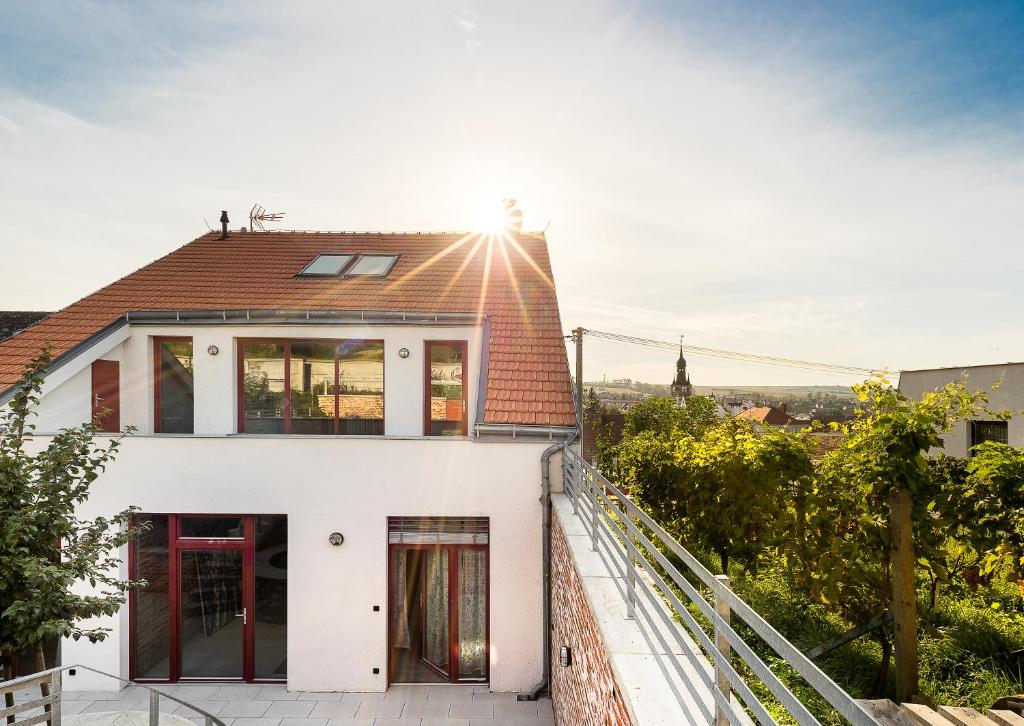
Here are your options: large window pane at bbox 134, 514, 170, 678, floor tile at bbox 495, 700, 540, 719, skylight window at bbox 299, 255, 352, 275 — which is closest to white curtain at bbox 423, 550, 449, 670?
floor tile at bbox 495, 700, 540, 719

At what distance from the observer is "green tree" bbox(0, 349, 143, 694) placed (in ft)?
17.0

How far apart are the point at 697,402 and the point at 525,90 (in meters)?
19.3

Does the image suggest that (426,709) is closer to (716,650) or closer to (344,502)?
(344,502)

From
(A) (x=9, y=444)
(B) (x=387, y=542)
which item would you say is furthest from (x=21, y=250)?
(B) (x=387, y=542)

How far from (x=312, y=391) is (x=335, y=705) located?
466 centimetres

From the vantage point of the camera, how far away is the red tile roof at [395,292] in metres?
8.93

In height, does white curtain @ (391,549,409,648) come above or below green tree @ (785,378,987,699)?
below

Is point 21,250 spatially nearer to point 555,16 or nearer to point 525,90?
point 525,90

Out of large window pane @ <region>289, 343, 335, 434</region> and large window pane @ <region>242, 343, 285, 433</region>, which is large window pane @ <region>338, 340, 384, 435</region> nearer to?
large window pane @ <region>289, 343, 335, 434</region>

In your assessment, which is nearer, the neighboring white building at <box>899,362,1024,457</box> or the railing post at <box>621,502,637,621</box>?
the railing post at <box>621,502,637,621</box>

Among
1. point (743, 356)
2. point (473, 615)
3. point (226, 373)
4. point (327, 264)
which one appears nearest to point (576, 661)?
point (473, 615)

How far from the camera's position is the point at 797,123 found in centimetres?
823

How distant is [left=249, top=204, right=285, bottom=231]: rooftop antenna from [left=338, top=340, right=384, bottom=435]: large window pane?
8210 millimetres

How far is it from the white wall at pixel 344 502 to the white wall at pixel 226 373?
3.55 feet
